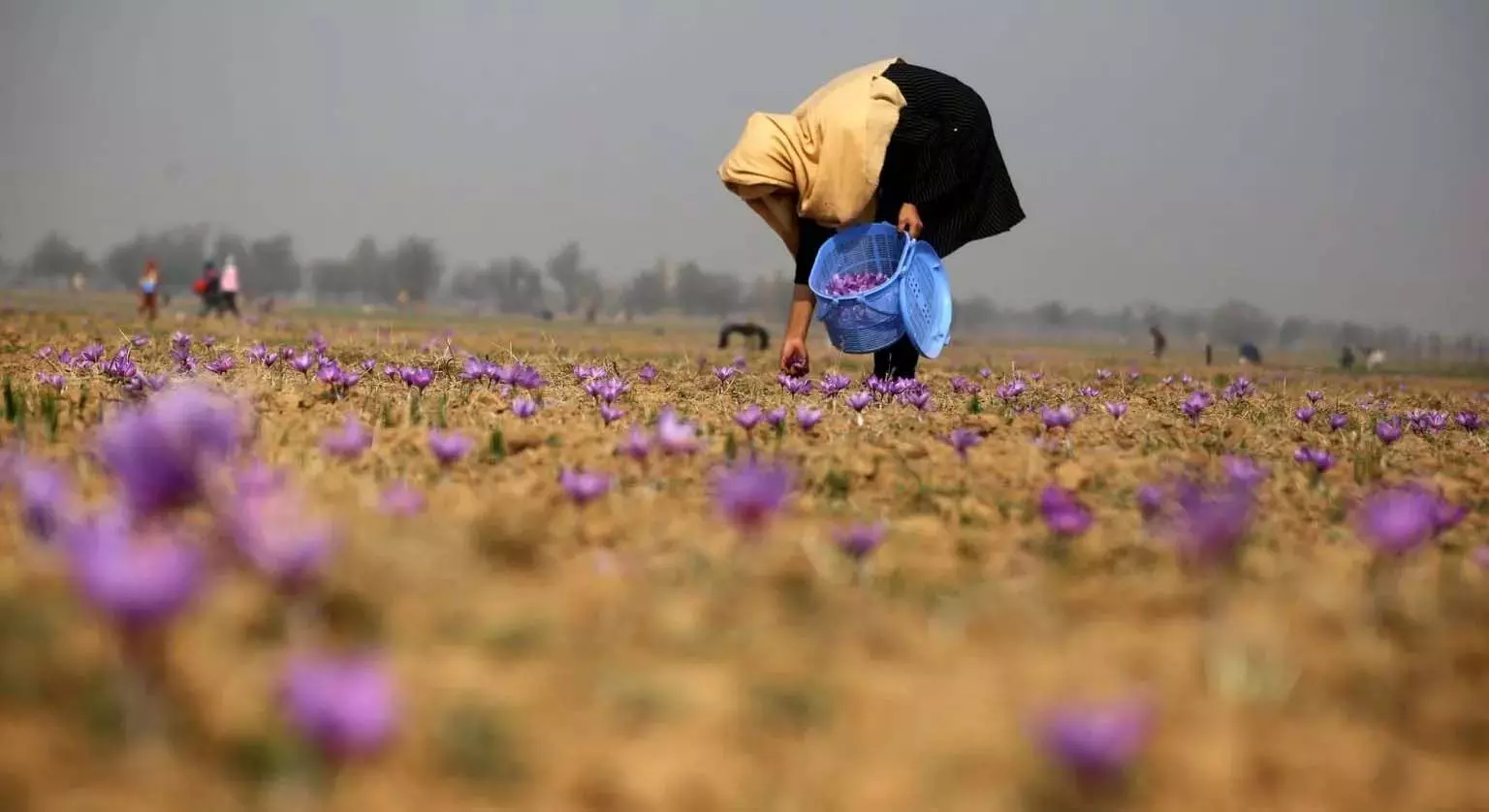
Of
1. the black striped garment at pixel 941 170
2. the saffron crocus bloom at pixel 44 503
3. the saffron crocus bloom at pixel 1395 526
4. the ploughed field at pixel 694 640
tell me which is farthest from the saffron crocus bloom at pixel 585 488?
the black striped garment at pixel 941 170

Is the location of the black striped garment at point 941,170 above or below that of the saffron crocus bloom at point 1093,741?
above

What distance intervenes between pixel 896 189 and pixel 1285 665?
617cm

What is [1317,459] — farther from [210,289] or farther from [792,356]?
[210,289]

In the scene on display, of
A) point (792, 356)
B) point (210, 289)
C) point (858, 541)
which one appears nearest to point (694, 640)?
point (858, 541)

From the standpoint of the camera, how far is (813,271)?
7.74 meters

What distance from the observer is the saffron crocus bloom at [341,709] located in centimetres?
140

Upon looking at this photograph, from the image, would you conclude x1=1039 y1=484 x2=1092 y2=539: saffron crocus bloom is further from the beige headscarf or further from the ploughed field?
the beige headscarf

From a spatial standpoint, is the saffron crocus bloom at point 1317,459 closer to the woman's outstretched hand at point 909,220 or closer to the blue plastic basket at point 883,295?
the blue plastic basket at point 883,295

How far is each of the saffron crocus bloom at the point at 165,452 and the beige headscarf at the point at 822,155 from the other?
18.9 ft

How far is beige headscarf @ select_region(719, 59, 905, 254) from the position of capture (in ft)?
24.6

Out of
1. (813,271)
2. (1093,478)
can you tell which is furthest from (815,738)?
(813,271)

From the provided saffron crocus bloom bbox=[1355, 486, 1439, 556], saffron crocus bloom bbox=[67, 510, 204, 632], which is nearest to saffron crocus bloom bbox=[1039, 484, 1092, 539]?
saffron crocus bloom bbox=[1355, 486, 1439, 556]

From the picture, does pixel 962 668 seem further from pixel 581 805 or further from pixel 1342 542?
pixel 1342 542

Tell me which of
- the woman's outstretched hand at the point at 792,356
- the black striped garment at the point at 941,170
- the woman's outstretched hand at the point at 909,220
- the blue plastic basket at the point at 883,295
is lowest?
the woman's outstretched hand at the point at 792,356
